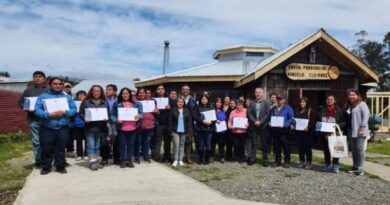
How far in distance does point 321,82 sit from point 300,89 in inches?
37.4

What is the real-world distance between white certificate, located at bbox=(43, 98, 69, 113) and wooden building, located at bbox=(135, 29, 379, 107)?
6470mm

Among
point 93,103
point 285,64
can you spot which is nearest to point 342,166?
point 285,64

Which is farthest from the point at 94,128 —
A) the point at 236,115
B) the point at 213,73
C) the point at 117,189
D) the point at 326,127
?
the point at 213,73

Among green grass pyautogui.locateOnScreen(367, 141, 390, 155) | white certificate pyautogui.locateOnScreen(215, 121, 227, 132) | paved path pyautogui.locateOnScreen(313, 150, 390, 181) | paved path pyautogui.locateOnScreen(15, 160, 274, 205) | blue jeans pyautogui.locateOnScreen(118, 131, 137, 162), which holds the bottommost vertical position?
paved path pyautogui.locateOnScreen(313, 150, 390, 181)

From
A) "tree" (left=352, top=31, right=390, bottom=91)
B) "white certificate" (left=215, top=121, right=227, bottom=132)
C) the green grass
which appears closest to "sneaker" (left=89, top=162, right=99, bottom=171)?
"white certificate" (left=215, top=121, right=227, bottom=132)

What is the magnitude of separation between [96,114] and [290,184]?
3.90m

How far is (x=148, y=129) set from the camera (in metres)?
10.2

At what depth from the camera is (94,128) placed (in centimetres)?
916

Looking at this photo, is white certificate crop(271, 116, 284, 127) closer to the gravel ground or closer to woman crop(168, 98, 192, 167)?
the gravel ground

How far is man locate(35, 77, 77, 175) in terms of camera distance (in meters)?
8.41

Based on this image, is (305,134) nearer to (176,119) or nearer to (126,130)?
(176,119)

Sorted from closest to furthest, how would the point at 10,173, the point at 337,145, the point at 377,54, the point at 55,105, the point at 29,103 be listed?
the point at 55,105, the point at 29,103, the point at 10,173, the point at 337,145, the point at 377,54

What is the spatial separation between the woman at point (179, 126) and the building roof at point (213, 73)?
17.2ft

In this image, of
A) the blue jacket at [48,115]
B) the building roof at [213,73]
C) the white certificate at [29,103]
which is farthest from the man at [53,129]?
the building roof at [213,73]
